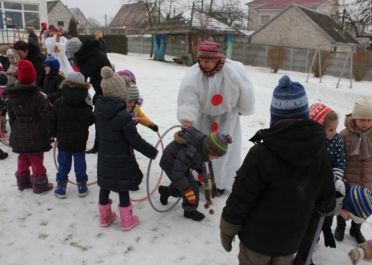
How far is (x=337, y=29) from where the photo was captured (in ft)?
114

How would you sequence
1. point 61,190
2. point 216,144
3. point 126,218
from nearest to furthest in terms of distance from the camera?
1. point 216,144
2. point 126,218
3. point 61,190

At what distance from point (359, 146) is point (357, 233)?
3.38 ft

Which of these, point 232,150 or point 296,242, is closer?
point 296,242

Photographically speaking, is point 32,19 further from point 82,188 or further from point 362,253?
point 362,253

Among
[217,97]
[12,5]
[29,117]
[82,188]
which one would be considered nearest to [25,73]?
[29,117]

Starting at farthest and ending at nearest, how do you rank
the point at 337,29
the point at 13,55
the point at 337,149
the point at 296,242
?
the point at 337,29, the point at 13,55, the point at 337,149, the point at 296,242

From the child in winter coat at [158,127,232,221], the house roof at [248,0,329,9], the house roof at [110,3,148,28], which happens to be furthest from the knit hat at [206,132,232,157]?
the house roof at [110,3,148,28]

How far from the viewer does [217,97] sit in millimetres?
4176

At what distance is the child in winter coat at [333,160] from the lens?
9.60 ft

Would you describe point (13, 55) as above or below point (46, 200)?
above

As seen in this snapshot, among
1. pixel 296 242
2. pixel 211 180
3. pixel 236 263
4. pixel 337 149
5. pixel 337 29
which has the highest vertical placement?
pixel 337 29

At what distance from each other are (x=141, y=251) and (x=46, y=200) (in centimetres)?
158

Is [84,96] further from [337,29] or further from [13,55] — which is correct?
[337,29]

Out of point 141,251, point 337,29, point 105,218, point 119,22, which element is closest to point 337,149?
point 141,251
